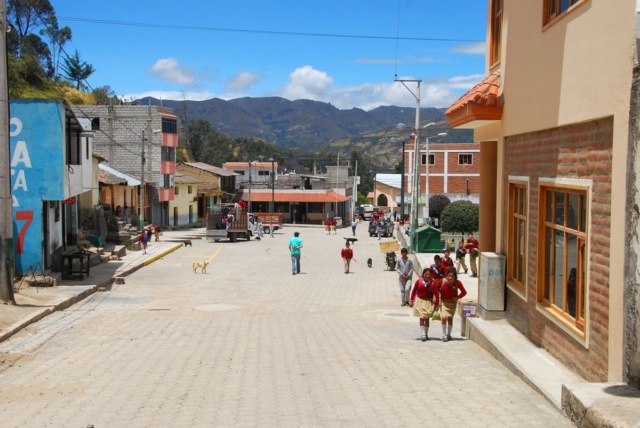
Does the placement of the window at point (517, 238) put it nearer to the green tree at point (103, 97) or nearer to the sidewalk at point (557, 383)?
the sidewalk at point (557, 383)

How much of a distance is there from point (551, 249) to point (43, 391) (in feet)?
21.3

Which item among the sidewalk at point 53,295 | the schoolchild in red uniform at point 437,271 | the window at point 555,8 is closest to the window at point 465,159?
the sidewalk at point 53,295

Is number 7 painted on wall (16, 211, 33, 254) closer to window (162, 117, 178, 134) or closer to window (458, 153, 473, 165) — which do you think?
window (162, 117, 178, 134)

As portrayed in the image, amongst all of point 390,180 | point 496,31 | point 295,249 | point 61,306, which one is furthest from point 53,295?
point 390,180

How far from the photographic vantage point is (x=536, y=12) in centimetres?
979

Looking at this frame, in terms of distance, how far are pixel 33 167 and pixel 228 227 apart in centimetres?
2919

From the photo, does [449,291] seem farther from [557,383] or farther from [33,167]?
[33,167]

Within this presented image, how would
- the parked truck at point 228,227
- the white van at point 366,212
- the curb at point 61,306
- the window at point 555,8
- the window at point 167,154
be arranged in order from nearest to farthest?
1. the window at point 555,8
2. the curb at point 61,306
3. the parked truck at point 228,227
4. the window at point 167,154
5. the white van at point 366,212

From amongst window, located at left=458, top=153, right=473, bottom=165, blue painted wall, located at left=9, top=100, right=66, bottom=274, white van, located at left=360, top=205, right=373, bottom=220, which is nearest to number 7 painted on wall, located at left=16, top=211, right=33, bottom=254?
blue painted wall, located at left=9, top=100, right=66, bottom=274

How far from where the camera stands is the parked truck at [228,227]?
48.6 meters

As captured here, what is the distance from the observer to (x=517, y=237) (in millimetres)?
11547

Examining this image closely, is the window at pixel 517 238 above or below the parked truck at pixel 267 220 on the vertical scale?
above

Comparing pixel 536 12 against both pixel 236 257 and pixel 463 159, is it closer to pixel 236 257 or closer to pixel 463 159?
pixel 236 257

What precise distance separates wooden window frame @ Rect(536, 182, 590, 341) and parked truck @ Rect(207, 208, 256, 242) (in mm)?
39931
